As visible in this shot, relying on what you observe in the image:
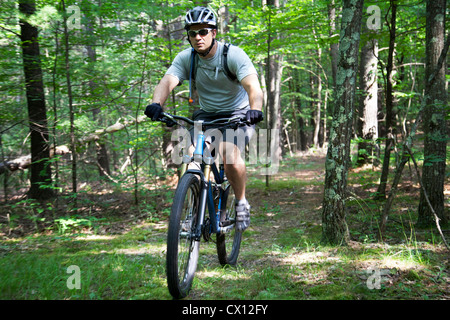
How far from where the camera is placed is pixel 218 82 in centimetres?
336

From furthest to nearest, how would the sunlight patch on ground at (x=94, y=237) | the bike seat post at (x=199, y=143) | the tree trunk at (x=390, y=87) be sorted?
the sunlight patch on ground at (x=94, y=237), the tree trunk at (x=390, y=87), the bike seat post at (x=199, y=143)

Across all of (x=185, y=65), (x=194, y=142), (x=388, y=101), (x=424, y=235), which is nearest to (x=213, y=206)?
(x=194, y=142)

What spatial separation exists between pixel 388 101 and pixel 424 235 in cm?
248

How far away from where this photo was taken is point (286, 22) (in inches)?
300

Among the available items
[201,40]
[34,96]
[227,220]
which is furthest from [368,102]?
[34,96]

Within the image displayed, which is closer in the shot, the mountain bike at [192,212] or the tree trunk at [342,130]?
the mountain bike at [192,212]

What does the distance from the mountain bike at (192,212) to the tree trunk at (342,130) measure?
4.80 feet

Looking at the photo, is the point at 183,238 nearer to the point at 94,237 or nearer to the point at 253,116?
the point at 253,116

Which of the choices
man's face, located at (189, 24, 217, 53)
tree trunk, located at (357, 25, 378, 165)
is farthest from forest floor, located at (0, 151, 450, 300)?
tree trunk, located at (357, 25, 378, 165)

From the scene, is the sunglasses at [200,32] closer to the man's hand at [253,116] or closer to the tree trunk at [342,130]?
the man's hand at [253,116]

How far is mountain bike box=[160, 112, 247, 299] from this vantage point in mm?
2496

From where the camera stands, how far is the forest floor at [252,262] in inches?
108

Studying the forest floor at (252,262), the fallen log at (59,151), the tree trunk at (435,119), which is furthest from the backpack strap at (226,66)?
the fallen log at (59,151)

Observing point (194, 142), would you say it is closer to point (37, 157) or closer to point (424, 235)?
point (424, 235)
